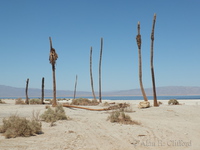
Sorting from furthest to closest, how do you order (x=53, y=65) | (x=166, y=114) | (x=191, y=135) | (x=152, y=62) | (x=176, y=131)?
(x=53, y=65), (x=152, y=62), (x=166, y=114), (x=176, y=131), (x=191, y=135)

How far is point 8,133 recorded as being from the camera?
777 cm

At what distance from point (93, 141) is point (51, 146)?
146cm

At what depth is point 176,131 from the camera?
31.0ft

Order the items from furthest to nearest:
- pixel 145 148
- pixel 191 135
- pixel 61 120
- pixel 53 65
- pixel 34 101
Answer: pixel 34 101 < pixel 53 65 < pixel 61 120 < pixel 191 135 < pixel 145 148

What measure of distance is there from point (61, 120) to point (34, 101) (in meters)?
24.1

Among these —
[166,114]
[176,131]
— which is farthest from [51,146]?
[166,114]

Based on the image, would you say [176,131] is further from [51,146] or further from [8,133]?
[8,133]

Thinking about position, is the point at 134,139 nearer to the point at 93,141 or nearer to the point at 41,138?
the point at 93,141

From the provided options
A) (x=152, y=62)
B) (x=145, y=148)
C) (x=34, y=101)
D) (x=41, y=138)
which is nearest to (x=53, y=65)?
(x=152, y=62)

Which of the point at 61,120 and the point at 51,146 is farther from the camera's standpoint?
the point at 61,120

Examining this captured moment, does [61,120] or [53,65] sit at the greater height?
→ [53,65]

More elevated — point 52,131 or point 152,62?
point 152,62

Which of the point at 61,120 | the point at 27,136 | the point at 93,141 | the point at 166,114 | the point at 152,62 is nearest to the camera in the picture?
the point at 93,141

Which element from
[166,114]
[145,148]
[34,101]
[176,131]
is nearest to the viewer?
[145,148]
